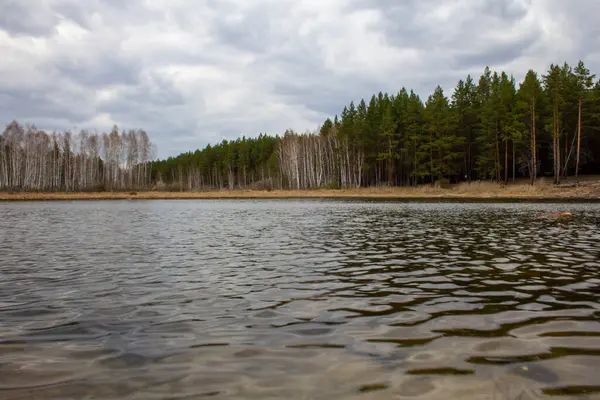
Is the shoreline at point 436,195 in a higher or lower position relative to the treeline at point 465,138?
lower

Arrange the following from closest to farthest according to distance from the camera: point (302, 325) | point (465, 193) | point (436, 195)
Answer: point (302, 325) < point (436, 195) < point (465, 193)

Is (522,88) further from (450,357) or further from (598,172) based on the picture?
(450,357)

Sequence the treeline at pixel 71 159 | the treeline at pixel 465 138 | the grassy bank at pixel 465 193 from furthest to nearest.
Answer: the treeline at pixel 71 159 < the treeline at pixel 465 138 < the grassy bank at pixel 465 193

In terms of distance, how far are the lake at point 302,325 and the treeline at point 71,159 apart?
8707 cm

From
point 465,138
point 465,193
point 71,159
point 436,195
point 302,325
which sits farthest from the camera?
point 71,159

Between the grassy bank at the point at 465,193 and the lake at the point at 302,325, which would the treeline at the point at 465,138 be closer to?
the grassy bank at the point at 465,193

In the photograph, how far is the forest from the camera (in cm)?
5878

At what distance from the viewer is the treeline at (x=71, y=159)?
85.9 meters

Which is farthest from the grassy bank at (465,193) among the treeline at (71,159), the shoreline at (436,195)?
the treeline at (71,159)

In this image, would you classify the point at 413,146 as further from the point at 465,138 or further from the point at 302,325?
the point at 302,325

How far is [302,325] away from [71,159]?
342 feet

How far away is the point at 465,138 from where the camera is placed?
7069 cm

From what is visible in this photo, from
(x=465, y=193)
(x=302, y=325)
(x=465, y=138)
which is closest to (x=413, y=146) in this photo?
(x=465, y=138)

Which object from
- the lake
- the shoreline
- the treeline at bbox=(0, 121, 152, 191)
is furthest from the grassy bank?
the lake
